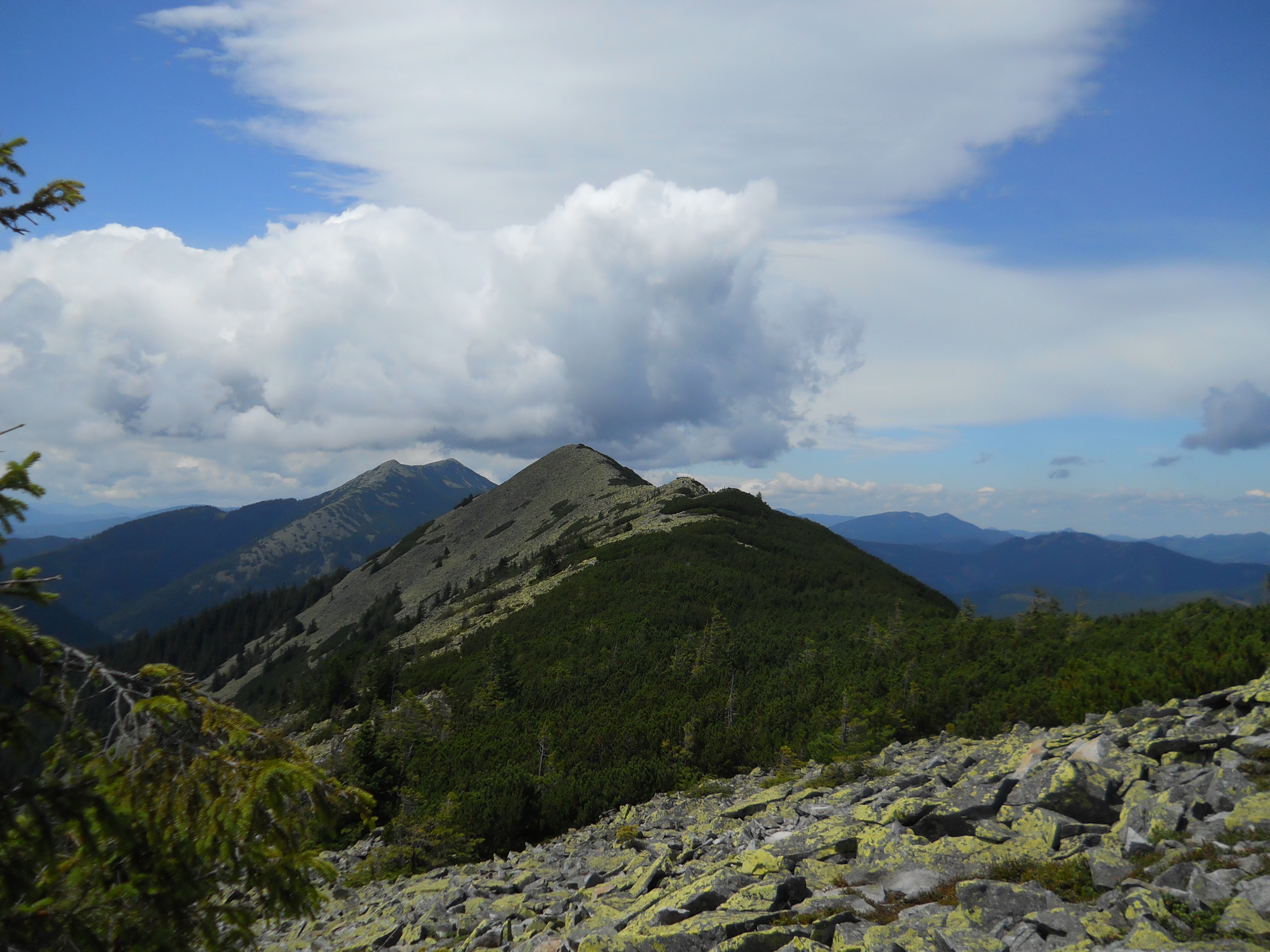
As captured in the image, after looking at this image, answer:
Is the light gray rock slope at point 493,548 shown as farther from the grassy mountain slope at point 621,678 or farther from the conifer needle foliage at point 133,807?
the conifer needle foliage at point 133,807

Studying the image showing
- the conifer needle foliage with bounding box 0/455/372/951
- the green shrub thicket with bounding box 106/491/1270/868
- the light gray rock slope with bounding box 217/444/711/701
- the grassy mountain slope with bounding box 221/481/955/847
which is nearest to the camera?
the conifer needle foliage with bounding box 0/455/372/951

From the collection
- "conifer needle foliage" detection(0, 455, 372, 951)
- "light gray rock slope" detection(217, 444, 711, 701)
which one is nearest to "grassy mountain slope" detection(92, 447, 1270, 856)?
"light gray rock slope" detection(217, 444, 711, 701)

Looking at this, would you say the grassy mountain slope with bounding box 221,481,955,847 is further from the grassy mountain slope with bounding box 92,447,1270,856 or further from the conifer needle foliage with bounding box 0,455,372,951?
the conifer needle foliage with bounding box 0,455,372,951

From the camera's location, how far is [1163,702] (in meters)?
17.3

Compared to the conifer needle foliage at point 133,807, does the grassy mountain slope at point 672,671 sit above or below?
below

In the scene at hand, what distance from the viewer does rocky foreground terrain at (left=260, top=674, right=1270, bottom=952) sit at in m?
7.59

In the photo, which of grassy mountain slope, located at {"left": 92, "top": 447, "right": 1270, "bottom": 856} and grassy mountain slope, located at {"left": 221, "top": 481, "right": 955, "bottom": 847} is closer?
grassy mountain slope, located at {"left": 92, "top": 447, "right": 1270, "bottom": 856}

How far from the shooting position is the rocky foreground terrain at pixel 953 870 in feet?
24.9

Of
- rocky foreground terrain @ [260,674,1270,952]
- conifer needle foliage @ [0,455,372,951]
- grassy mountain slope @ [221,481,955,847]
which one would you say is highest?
conifer needle foliage @ [0,455,372,951]

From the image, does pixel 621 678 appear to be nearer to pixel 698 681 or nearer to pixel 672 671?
pixel 672 671

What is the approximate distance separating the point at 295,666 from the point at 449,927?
390ft

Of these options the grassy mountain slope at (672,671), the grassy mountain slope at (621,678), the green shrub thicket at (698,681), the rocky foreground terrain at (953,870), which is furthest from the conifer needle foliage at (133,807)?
the grassy mountain slope at (621,678)

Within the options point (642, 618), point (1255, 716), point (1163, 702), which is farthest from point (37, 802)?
point (642, 618)

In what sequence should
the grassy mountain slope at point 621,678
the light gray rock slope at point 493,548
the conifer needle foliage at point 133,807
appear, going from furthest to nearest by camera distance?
the light gray rock slope at point 493,548
the grassy mountain slope at point 621,678
the conifer needle foliage at point 133,807
